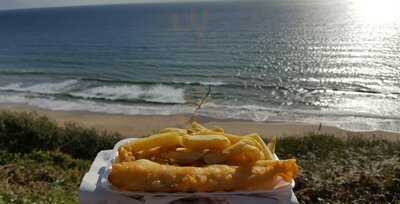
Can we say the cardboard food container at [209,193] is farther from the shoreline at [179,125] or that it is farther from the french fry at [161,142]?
the shoreline at [179,125]

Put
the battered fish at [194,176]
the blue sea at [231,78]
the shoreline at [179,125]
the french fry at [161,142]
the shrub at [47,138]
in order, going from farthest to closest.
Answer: the blue sea at [231,78]
the shoreline at [179,125]
the shrub at [47,138]
the french fry at [161,142]
the battered fish at [194,176]

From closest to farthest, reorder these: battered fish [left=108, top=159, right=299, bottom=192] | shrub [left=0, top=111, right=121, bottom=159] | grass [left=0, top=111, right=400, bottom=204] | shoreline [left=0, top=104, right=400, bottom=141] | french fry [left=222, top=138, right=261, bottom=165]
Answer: battered fish [left=108, top=159, right=299, bottom=192]
french fry [left=222, top=138, right=261, bottom=165]
grass [left=0, top=111, right=400, bottom=204]
shrub [left=0, top=111, right=121, bottom=159]
shoreline [left=0, top=104, right=400, bottom=141]

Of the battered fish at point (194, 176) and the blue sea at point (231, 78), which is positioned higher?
the battered fish at point (194, 176)

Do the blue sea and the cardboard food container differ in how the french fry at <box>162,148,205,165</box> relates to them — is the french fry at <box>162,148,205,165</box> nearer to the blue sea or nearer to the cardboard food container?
the cardboard food container

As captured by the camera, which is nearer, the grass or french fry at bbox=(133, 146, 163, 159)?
french fry at bbox=(133, 146, 163, 159)

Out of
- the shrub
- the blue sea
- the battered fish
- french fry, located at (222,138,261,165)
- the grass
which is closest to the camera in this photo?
the battered fish

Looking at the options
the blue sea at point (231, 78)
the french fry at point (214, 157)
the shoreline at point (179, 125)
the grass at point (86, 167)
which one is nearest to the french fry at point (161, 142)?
the french fry at point (214, 157)

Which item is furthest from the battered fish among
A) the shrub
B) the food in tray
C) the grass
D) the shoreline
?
the shoreline

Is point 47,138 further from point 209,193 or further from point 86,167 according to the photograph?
point 209,193
